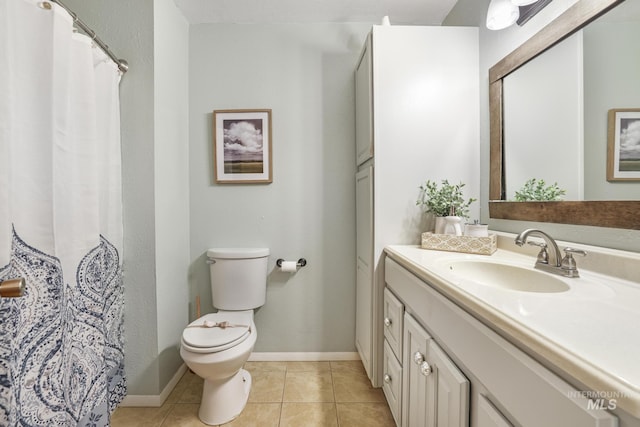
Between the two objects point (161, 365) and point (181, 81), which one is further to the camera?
point (181, 81)

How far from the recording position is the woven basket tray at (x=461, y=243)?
1.16 metres

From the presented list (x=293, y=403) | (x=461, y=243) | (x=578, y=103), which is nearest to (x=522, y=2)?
(x=578, y=103)

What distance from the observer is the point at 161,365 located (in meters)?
1.44

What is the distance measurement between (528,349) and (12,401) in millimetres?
1381

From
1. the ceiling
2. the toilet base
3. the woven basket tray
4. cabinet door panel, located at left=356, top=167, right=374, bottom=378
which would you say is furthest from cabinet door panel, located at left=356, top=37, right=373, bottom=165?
the toilet base

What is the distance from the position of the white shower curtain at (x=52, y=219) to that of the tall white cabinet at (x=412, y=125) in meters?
1.30

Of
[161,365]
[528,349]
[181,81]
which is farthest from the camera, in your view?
[181,81]

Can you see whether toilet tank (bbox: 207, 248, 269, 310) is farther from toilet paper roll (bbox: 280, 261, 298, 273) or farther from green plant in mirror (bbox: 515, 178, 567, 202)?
green plant in mirror (bbox: 515, 178, 567, 202)

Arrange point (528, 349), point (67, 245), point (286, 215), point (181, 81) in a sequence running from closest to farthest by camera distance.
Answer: point (528, 349), point (67, 245), point (181, 81), point (286, 215)

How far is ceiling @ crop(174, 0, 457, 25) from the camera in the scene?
162cm

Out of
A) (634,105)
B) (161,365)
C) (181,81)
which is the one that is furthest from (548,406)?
(181,81)

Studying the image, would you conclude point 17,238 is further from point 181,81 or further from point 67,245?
point 181,81

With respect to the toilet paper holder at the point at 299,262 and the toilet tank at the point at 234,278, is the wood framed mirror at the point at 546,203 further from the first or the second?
the toilet tank at the point at 234,278

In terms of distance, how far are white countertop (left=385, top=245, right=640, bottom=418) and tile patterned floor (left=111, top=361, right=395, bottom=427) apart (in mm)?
1028
